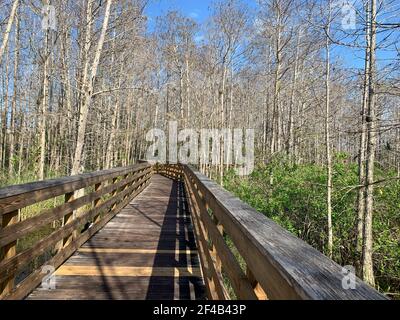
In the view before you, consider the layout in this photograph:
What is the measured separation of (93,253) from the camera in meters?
4.86

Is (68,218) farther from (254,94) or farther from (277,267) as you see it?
(254,94)

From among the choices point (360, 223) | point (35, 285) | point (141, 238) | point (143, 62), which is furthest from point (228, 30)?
point (35, 285)

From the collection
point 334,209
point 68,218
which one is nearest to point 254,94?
point 334,209

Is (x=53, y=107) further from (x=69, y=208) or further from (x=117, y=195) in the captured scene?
(x=69, y=208)

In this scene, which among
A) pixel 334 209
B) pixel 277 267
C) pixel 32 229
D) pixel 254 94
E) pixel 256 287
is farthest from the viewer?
pixel 254 94

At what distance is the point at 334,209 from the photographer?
11.7m

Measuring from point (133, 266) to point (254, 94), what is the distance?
3766cm

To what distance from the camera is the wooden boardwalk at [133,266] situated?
3553 millimetres

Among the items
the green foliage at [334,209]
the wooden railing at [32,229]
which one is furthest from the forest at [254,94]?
the wooden railing at [32,229]

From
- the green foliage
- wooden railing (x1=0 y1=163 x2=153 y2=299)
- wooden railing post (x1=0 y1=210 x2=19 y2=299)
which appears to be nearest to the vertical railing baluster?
wooden railing (x1=0 y1=163 x2=153 y2=299)

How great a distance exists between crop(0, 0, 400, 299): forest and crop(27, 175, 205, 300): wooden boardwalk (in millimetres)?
2726

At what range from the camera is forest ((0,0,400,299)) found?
8.10m

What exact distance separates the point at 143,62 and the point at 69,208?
2089 cm

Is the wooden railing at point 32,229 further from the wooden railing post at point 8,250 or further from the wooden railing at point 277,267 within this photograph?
the wooden railing at point 277,267
